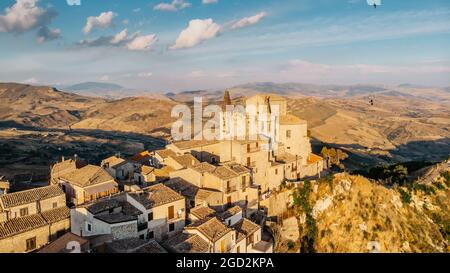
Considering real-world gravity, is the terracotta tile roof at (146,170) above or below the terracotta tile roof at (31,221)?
above

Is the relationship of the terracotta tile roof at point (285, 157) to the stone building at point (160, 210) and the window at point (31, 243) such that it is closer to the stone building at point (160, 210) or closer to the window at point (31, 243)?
the stone building at point (160, 210)

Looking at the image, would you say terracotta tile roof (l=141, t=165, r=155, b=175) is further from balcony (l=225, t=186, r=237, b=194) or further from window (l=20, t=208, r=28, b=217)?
window (l=20, t=208, r=28, b=217)

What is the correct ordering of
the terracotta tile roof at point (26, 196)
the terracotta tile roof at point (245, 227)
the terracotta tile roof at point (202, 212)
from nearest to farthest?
1. the terracotta tile roof at point (26, 196)
2. the terracotta tile roof at point (245, 227)
3. the terracotta tile roof at point (202, 212)

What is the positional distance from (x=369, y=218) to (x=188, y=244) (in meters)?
18.8

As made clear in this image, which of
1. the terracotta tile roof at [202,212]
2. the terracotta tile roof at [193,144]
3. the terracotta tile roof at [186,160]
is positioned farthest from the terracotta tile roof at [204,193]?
the terracotta tile roof at [193,144]

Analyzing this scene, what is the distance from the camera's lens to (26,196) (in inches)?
1184

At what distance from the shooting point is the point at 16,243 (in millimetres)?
26359

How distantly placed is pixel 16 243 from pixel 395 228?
3220 cm

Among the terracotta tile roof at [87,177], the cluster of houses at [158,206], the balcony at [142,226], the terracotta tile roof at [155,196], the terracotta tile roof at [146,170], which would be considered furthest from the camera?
the terracotta tile roof at [146,170]

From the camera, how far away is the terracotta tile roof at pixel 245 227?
3018cm

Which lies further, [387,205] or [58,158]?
[58,158]

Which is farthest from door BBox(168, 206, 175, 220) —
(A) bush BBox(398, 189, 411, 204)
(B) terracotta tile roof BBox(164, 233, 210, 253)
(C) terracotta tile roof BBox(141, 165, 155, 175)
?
(A) bush BBox(398, 189, 411, 204)
